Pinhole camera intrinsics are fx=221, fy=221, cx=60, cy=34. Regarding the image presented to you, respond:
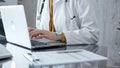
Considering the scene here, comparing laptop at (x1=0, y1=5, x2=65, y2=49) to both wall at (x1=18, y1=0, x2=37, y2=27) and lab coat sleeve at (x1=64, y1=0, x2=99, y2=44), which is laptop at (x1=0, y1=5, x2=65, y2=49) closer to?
lab coat sleeve at (x1=64, y1=0, x2=99, y2=44)

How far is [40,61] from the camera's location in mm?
821

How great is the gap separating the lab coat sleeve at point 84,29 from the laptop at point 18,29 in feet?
0.42

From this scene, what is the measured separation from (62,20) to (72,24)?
0.10 metres

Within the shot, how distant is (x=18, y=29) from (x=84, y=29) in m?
0.47

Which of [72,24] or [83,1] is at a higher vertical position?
[83,1]

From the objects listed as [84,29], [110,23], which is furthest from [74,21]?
[110,23]

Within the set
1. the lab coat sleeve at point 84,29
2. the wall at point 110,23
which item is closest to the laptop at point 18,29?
the lab coat sleeve at point 84,29

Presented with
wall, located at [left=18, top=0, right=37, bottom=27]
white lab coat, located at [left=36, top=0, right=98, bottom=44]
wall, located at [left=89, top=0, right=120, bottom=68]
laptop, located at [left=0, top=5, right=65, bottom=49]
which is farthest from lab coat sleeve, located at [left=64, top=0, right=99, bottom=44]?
wall, located at [left=18, top=0, right=37, bottom=27]

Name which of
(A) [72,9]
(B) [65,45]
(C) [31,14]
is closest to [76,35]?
(B) [65,45]

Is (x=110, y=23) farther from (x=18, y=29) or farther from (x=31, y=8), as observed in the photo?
(x=18, y=29)

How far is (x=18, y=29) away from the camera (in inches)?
47.8

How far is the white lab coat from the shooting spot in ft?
4.59

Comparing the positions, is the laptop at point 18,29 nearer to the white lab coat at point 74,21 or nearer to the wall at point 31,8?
the white lab coat at point 74,21

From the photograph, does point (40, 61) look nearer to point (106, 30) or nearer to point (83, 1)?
point (83, 1)
